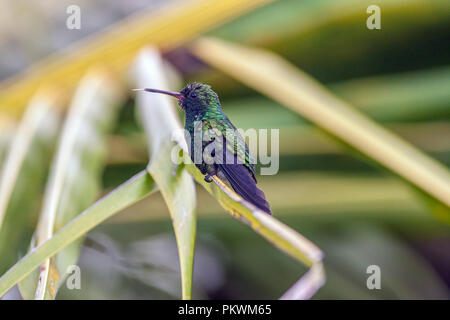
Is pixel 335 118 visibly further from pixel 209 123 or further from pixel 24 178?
pixel 24 178

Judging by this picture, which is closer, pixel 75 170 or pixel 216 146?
pixel 216 146

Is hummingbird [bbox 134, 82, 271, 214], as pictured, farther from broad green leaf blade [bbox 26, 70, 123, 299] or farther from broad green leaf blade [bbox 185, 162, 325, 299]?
broad green leaf blade [bbox 26, 70, 123, 299]

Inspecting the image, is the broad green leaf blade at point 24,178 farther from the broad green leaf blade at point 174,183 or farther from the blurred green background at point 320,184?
the broad green leaf blade at point 174,183

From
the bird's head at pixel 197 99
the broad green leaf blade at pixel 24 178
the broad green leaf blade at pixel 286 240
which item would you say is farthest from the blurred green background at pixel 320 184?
the broad green leaf blade at pixel 286 240

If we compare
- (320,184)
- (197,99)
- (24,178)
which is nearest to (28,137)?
(24,178)

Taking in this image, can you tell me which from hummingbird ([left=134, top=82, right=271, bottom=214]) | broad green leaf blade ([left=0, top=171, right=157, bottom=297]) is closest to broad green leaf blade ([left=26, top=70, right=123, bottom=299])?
broad green leaf blade ([left=0, top=171, right=157, bottom=297])

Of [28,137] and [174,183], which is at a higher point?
[28,137]
